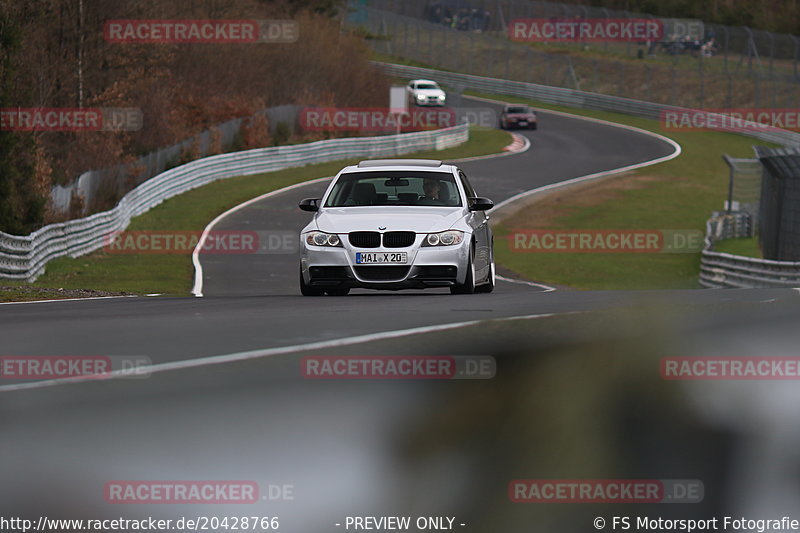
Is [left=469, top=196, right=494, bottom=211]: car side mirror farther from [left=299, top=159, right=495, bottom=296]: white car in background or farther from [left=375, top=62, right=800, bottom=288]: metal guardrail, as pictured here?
[left=375, top=62, right=800, bottom=288]: metal guardrail

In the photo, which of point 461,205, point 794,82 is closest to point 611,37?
point 794,82

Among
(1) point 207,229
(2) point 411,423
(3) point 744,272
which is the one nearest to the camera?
(2) point 411,423

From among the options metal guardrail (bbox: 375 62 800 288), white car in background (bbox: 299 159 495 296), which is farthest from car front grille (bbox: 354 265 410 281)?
metal guardrail (bbox: 375 62 800 288)

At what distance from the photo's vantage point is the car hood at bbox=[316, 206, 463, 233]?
1226cm

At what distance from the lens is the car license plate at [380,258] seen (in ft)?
39.9

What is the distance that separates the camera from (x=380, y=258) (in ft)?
39.9

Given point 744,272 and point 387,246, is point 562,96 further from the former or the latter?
point 387,246

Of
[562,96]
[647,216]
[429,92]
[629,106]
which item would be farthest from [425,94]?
[647,216]

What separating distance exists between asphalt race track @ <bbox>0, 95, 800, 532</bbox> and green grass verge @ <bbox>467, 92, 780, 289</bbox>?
64.6ft

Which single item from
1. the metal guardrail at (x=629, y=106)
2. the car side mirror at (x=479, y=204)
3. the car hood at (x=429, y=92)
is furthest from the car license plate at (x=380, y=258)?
the car hood at (x=429, y=92)

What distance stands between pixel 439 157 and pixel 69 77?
17.5 m

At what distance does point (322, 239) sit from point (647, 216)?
27.1 metres

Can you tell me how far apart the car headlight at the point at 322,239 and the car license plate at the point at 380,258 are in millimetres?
271

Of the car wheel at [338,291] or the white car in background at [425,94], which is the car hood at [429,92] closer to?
the white car in background at [425,94]
